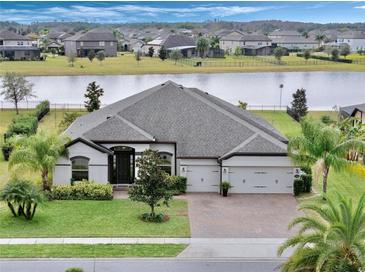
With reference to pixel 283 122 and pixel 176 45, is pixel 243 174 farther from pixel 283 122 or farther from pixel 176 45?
pixel 176 45

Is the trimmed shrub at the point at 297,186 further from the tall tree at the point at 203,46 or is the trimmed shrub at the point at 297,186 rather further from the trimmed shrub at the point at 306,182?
the tall tree at the point at 203,46

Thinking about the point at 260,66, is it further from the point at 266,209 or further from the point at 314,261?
the point at 314,261

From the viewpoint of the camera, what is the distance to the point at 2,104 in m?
70.9

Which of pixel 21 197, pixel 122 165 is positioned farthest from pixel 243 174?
pixel 21 197

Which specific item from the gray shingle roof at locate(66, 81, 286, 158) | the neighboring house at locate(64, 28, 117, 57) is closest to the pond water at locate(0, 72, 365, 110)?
the gray shingle roof at locate(66, 81, 286, 158)

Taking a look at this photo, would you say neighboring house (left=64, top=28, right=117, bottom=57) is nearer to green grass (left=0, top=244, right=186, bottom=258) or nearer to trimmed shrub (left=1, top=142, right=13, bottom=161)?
trimmed shrub (left=1, top=142, right=13, bottom=161)

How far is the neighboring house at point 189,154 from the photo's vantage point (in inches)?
1329

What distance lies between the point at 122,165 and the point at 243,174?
7340 mm

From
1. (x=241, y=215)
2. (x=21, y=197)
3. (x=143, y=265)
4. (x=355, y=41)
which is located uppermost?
(x=355, y=41)

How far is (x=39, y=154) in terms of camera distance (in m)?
32.1

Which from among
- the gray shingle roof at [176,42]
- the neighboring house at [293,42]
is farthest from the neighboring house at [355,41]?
the gray shingle roof at [176,42]

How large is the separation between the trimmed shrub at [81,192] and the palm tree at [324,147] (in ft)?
35.8

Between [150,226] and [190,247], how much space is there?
3333 millimetres

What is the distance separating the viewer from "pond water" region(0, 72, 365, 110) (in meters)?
79.6
